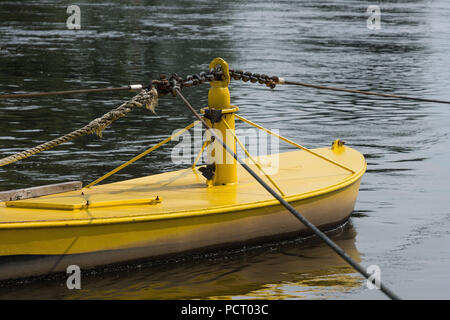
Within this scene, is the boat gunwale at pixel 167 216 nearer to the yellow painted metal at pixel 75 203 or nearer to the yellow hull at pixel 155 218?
the yellow hull at pixel 155 218

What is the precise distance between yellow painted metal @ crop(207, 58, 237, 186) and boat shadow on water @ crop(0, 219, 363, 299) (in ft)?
3.30

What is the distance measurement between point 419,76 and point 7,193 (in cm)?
2014

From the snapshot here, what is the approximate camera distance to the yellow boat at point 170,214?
27.3 ft

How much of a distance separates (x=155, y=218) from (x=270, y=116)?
11.1 meters

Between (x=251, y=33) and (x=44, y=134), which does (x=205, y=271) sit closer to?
(x=44, y=134)

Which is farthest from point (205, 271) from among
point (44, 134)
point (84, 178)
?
point (44, 134)

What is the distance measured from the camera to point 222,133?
10.1 meters

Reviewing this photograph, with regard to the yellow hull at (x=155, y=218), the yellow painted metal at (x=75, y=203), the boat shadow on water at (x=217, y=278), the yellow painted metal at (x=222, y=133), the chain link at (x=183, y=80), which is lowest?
the boat shadow on water at (x=217, y=278)

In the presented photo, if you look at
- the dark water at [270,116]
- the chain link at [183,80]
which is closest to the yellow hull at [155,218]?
the dark water at [270,116]

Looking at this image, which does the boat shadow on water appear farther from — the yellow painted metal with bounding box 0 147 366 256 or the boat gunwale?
the boat gunwale

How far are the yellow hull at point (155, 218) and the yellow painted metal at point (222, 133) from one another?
0.55 feet

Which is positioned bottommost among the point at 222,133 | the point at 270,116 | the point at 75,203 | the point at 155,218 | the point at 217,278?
the point at 217,278

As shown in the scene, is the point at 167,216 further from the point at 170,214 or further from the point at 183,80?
the point at 183,80

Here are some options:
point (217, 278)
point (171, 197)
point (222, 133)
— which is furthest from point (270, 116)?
point (217, 278)
